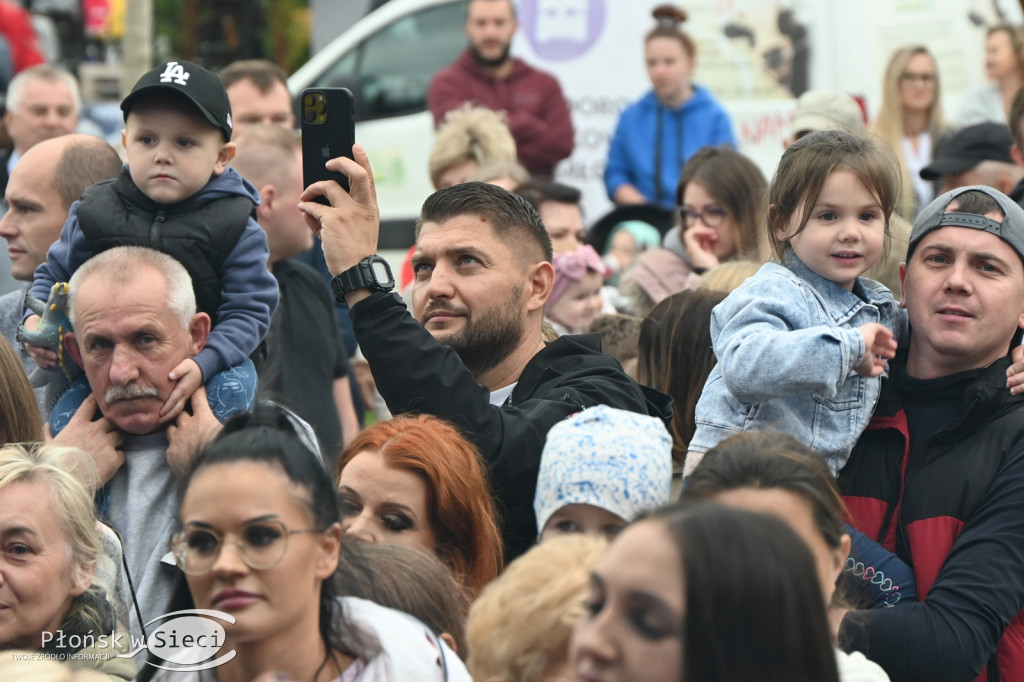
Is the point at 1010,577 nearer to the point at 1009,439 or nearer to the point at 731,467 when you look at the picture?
the point at 1009,439

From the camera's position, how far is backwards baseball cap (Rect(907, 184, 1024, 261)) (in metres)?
3.73

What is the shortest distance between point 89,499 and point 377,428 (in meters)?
0.76

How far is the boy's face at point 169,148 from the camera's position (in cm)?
428

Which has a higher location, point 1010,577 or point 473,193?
point 473,193

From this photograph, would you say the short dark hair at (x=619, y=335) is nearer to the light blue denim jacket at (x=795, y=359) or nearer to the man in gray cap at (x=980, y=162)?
the light blue denim jacket at (x=795, y=359)

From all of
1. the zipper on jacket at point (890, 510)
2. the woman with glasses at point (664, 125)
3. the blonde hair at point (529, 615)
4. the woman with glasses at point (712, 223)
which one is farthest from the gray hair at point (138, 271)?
the woman with glasses at point (664, 125)

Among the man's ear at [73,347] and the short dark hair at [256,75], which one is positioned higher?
the short dark hair at [256,75]

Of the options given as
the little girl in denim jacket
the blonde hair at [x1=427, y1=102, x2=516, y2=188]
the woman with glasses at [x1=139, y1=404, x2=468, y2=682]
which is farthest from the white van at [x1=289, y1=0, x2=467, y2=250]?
the woman with glasses at [x1=139, y1=404, x2=468, y2=682]

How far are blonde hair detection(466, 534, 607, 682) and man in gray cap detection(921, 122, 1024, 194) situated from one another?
436cm

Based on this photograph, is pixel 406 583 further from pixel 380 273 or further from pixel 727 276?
pixel 727 276

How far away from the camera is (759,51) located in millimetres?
10000

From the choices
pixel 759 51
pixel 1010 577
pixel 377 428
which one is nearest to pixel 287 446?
pixel 377 428

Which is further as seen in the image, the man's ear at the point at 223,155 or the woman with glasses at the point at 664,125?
the woman with glasses at the point at 664,125

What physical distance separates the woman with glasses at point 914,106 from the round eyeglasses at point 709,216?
8.81 ft
